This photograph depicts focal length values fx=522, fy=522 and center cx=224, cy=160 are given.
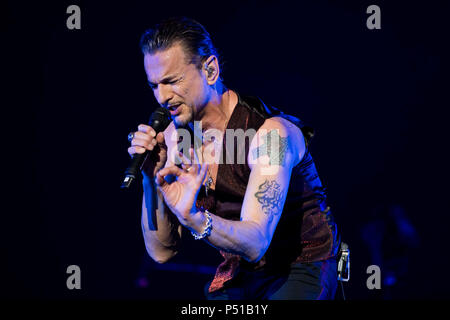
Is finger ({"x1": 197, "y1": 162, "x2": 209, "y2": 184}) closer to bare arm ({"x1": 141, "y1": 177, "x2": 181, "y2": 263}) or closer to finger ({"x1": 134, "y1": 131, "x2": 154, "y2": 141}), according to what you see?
finger ({"x1": 134, "y1": 131, "x2": 154, "y2": 141})

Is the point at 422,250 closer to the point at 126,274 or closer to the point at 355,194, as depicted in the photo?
the point at 355,194

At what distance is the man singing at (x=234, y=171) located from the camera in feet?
6.98

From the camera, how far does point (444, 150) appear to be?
418 cm

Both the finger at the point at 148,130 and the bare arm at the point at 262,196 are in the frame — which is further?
the finger at the point at 148,130

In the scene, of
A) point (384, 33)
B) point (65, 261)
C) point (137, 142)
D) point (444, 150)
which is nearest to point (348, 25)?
point (384, 33)

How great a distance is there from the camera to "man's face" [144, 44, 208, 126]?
7.09 feet

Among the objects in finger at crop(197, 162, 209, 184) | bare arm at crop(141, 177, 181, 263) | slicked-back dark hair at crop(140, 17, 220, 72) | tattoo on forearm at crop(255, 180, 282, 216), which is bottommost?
bare arm at crop(141, 177, 181, 263)

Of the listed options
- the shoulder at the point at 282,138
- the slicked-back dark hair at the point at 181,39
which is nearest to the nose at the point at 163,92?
the slicked-back dark hair at the point at 181,39

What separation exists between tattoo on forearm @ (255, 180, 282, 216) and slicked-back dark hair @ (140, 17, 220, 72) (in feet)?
2.21

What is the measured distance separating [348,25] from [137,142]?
264 centimetres

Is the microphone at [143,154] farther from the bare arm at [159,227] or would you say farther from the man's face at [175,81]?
the bare arm at [159,227]

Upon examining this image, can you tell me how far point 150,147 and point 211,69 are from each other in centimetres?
62

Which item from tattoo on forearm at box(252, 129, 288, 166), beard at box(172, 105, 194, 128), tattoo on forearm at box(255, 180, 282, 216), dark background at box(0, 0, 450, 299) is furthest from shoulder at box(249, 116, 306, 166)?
dark background at box(0, 0, 450, 299)

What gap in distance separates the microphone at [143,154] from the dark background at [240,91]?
81.7 inches
